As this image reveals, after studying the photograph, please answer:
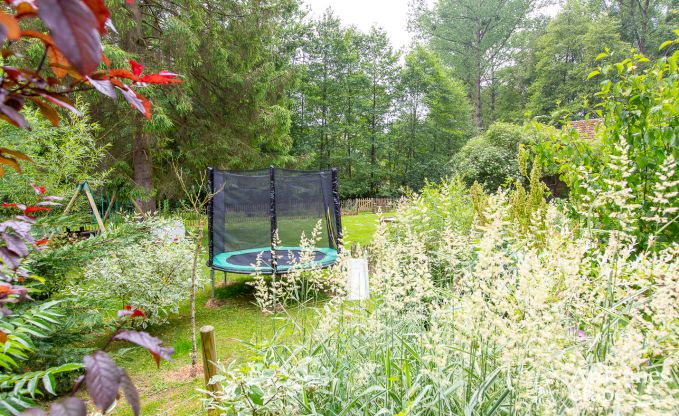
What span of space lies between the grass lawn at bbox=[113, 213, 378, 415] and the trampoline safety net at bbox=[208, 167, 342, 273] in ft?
2.14

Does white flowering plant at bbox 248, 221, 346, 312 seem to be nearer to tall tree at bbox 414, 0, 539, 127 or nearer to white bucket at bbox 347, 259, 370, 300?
white bucket at bbox 347, 259, 370, 300

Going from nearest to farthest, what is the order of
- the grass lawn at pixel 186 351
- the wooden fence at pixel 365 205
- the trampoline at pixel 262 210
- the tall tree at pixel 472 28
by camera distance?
the grass lawn at pixel 186 351 → the trampoline at pixel 262 210 → the wooden fence at pixel 365 205 → the tall tree at pixel 472 28

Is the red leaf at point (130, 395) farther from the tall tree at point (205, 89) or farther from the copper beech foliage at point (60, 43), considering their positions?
the tall tree at point (205, 89)

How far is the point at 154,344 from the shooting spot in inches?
22.7

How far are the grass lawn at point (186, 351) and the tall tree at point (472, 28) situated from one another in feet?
70.8

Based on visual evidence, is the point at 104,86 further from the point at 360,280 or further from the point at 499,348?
the point at 360,280

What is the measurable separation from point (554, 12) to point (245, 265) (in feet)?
81.6

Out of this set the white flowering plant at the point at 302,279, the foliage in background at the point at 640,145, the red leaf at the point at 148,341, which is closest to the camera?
the red leaf at the point at 148,341

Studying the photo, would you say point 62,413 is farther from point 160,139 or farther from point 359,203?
point 359,203

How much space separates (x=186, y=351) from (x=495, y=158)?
12361 millimetres

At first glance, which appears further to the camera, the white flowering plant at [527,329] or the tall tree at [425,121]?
the tall tree at [425,121]

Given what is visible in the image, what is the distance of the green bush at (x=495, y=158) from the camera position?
13.4 meters

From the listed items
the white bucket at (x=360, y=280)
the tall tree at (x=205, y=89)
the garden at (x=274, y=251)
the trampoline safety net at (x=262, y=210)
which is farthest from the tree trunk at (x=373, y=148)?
the white bucket at (x=360, y=280)

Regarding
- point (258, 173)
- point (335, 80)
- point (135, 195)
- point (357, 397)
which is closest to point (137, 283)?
point (258, 173)
